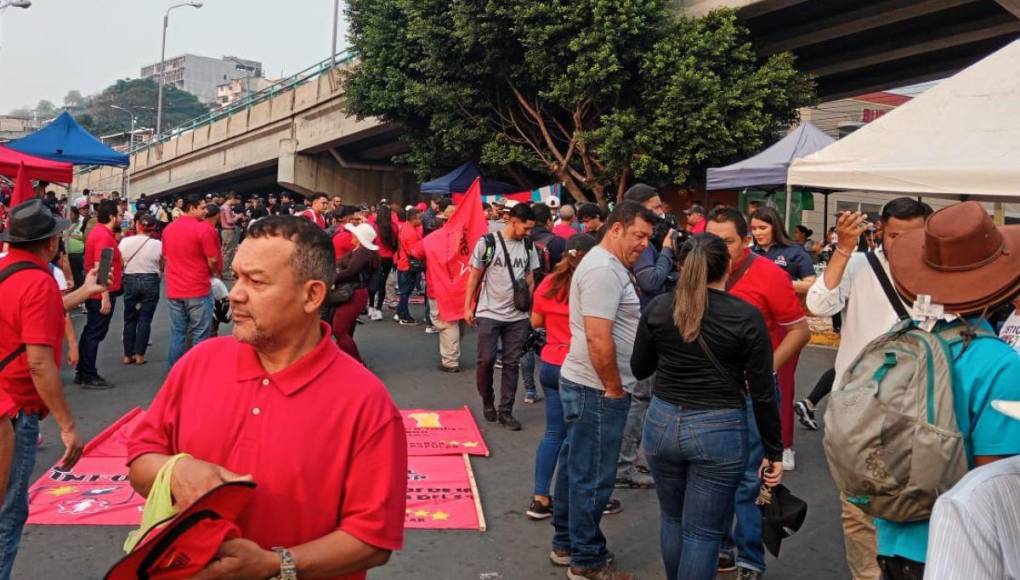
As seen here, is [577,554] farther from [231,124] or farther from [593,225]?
[231,124]

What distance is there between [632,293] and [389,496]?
8.45 feet

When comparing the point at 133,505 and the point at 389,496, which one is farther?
the point at 133,505

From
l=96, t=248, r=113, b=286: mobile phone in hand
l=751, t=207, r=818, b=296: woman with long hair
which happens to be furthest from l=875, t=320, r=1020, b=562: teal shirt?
l=751, t=207, r=818, b=296: woman with long hair

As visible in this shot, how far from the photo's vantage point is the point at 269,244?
2.21m

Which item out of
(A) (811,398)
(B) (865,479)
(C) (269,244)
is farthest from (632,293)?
(A) (811,398)

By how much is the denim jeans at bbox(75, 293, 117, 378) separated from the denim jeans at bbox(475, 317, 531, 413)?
13.5ft

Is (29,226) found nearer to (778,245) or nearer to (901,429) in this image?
(901,429)

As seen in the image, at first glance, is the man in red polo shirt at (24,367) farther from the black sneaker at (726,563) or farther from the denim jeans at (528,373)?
the denim jeans at (528,373)

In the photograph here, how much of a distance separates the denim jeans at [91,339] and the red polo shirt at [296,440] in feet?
24.8

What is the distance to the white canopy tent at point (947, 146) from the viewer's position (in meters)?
4.66

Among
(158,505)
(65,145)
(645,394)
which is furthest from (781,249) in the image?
(65,145)

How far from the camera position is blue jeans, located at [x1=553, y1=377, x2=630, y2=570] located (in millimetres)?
4398

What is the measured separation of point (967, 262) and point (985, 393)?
38 cm

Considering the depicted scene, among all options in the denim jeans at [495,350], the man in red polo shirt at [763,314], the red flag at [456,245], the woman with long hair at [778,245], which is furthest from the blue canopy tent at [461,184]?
the man in red polo shirt at [763,314]
